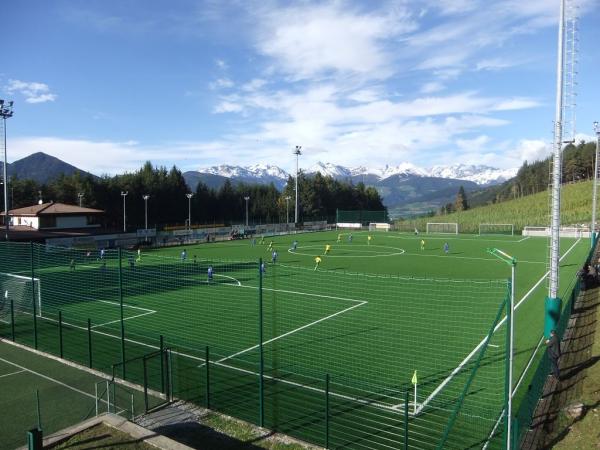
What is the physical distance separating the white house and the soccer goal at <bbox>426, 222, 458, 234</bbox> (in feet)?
146

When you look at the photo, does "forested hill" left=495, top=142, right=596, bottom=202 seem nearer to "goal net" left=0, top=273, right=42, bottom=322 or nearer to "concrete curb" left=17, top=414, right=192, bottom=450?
"goal net" left=0, top=273, right=42, bottom=322

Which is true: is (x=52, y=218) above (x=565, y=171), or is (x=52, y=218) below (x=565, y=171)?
below

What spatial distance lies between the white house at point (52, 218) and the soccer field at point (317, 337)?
23.8m

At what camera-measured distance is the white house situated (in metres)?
49.0

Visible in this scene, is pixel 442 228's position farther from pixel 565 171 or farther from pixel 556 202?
pixel 556 202

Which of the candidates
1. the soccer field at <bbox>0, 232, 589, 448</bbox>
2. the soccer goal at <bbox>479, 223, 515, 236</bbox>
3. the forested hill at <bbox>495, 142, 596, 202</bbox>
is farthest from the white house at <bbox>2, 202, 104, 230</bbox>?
the forested hill at <bbox>495, 142, 596, 202</bbox>

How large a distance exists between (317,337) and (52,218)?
43.3 meters

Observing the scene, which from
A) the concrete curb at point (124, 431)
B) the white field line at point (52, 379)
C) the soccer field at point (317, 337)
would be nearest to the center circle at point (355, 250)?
the soccer field at point (317, 337)

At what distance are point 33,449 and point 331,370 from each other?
7.56 m

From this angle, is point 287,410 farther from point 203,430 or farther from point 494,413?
point 494,413

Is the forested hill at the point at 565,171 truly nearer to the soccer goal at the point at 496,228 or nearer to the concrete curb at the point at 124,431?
the soccer goal at the point at 496,228

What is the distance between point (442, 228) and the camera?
229 feet

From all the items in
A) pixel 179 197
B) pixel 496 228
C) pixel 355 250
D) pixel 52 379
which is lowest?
pixel 52 379

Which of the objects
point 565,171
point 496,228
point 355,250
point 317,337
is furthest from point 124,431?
point 565,171
